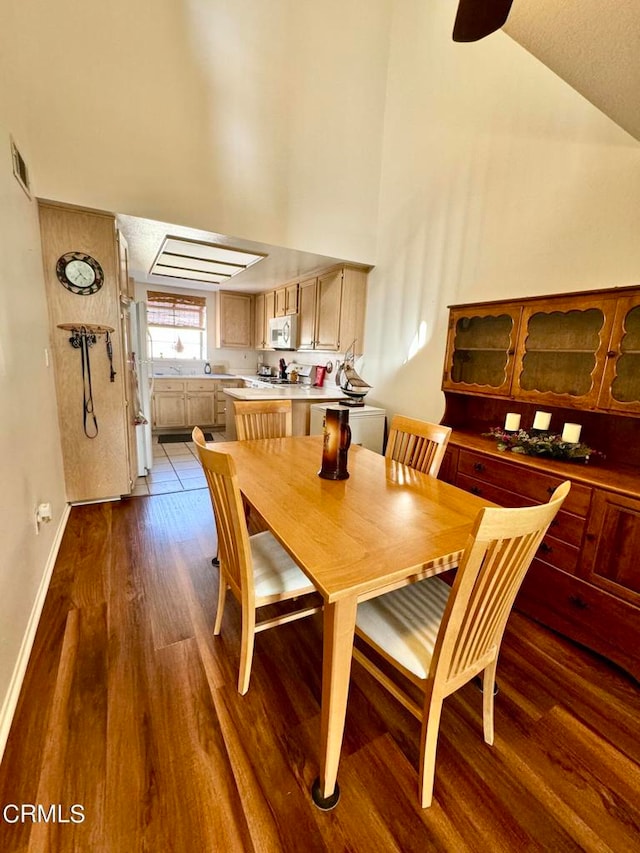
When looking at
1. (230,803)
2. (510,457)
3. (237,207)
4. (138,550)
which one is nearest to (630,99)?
(510,457)

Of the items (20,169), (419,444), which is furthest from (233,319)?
(419,444)

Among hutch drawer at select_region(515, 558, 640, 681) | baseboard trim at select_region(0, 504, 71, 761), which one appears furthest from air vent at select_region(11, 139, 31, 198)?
hutch drawer at select_region(515, 558, 640, 681)

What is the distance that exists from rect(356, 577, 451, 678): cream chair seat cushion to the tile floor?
A: 2546mm

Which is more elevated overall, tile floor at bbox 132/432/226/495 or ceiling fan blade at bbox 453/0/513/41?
ceiling fan blade at bbox 453/0/513/41

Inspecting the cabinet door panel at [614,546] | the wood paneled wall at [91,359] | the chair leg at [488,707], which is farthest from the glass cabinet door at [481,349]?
the wood paneled wall at [91,359]

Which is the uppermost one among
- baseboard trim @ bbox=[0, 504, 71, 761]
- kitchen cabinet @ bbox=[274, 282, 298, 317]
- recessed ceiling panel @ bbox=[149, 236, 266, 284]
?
recessed ceiling panel @ bbox=[149, 236, 266, 284]

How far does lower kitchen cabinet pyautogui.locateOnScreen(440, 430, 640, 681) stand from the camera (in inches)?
60.1

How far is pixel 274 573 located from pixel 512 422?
1.76m

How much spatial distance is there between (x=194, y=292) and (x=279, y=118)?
3.28 metres

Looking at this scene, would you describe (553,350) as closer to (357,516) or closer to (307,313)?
(357,516)

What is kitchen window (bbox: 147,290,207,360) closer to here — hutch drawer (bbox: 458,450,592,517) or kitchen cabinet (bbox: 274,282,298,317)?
kitchen cabinet (bbox: 274,282,298,317)

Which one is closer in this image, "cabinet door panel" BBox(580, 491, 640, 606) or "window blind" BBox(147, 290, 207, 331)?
"cabinet door panel" BBox(580, 491, 640, 606)

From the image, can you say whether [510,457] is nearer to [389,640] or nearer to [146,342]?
[389,640]

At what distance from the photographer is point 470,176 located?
2.65 metres
